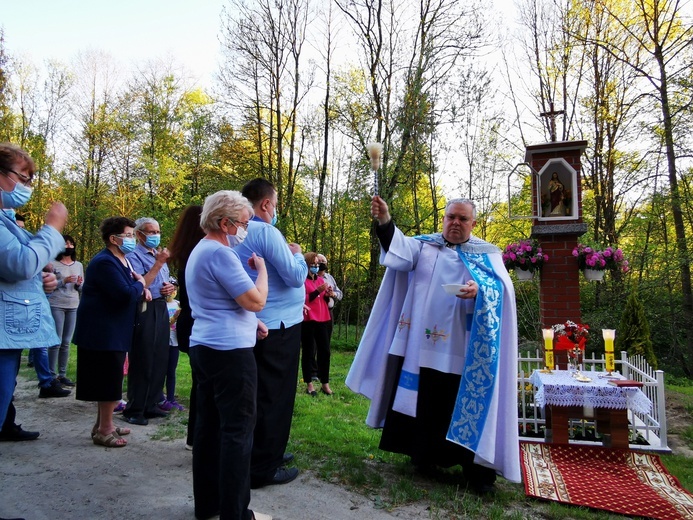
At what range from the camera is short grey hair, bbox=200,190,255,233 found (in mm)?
2697

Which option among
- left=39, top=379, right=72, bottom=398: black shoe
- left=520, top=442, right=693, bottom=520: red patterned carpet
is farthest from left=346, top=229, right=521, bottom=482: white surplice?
left=39, top=379, right=72, bottom=398: black shoe

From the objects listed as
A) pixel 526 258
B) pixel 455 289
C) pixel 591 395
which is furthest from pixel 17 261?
pixel 526 258

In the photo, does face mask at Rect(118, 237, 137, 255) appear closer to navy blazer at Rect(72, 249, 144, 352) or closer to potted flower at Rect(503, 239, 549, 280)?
navy blazer at Rect(72, 249, 144, 352)

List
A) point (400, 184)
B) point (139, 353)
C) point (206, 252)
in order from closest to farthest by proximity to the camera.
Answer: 1. point (206, 252)
2. point (139, 353)
3. point (400, 184)

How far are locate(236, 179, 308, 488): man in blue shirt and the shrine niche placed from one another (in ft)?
15.4

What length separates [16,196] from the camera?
2.59 m

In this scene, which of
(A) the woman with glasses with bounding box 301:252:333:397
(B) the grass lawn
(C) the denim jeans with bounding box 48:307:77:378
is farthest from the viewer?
(A) the woman with glasses with bounding box 301:252:333:397

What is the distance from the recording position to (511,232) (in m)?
16.8

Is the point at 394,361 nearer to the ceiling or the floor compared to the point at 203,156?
nearer to the floor

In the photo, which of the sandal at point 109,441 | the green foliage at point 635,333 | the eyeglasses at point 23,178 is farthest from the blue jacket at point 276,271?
the green foliage at point 635,333

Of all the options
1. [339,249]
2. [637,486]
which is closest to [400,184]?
[339,249]

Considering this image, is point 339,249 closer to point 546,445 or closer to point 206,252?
point 546,445

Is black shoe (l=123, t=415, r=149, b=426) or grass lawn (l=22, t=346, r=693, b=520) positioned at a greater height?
black shoe (l=123, t=415, r=149, b=426)

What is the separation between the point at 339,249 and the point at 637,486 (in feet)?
41.5
